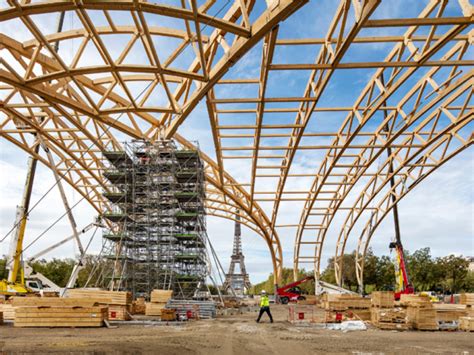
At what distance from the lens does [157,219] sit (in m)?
28.2

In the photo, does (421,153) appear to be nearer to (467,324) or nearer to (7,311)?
(467,324)

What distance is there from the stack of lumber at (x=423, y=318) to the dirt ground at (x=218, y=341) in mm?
1362

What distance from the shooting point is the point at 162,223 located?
2833cm

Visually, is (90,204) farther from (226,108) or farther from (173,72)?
(173,72)

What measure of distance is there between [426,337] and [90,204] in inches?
1242

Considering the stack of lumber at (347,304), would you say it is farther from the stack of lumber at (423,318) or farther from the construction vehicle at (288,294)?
the construction vehicle at (288,294)

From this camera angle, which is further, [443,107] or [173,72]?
[443,107]

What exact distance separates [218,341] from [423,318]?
32.2 feet

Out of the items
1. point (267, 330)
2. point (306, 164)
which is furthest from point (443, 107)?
point (267, 330)

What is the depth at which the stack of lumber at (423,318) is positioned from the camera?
18.9m

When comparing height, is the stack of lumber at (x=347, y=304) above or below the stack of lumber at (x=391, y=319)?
above

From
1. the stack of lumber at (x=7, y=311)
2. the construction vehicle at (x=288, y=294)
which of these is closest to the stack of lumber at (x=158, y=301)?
the stack of lumber at (x=7, y=311)

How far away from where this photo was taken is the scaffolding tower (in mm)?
27781

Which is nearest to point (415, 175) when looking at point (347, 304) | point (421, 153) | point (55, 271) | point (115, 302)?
point (421, 153)
